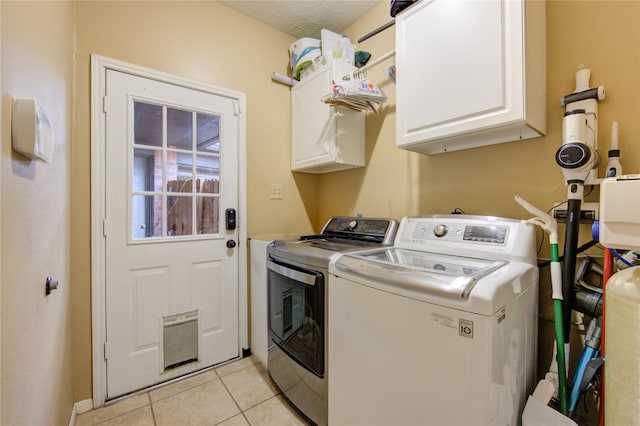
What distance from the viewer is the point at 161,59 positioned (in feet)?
6.17

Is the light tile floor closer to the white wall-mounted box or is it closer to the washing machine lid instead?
the washing machine lid

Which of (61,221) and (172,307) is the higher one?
(61,221)

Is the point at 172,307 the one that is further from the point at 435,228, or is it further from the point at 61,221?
the point at 435,228

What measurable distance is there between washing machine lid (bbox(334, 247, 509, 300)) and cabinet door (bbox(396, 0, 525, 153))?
23.6 inches

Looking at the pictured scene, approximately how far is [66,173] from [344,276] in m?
1.54

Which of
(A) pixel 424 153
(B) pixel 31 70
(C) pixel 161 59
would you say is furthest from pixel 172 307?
(A) pixel 424 153

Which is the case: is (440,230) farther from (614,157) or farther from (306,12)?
(306,12)

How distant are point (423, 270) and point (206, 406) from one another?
5.17 ft

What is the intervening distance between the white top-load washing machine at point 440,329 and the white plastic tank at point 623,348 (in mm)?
225

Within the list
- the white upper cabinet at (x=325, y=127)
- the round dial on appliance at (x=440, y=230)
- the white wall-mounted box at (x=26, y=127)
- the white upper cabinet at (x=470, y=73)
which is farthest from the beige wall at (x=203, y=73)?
the round dial on appliance at (x=440, y=230)

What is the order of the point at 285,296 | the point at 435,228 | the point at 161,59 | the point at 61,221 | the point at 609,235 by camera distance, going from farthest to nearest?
the point at 161,59 < the point at 285,296 < the point at 435,228 < the point at 61,221 < the point at 609,235

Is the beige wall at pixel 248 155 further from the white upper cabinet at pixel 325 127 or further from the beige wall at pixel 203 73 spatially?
the white upper cabinet at pixel 325 127

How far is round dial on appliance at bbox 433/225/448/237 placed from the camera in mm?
1378

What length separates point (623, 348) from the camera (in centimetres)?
78
